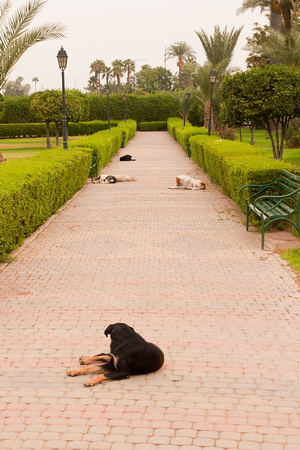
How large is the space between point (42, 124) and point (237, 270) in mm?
47660

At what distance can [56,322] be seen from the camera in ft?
19.7

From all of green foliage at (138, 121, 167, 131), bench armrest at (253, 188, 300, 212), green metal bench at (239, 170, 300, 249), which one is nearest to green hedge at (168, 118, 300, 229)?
green metal bench at (239, 170, 300, 249)

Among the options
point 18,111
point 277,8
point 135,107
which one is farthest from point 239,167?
point 135,107

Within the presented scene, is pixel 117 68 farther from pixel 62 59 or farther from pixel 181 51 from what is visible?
pixel 62 59

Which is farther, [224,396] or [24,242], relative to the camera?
[24,242]

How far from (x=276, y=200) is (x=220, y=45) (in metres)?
26.6

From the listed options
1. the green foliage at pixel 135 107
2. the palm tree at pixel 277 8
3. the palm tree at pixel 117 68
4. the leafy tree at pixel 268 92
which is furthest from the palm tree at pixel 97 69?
the leafy tree at pixel 268 92

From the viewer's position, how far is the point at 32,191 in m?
10.0

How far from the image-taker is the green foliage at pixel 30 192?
27.5ft

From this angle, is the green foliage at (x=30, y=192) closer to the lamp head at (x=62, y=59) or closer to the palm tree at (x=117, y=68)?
the lamp head at (x=62, y=59)

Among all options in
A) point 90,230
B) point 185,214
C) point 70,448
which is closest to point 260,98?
point 185,214

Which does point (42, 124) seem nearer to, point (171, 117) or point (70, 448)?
point (171, 117)

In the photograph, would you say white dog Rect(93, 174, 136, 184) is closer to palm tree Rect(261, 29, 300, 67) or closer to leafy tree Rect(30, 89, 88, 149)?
palm tree Rect(261, 29, 300, 67)

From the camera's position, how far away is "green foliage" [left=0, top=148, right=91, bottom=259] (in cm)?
838
